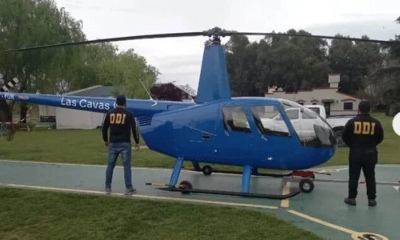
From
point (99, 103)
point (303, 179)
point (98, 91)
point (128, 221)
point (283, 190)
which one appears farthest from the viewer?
point (98, 91)

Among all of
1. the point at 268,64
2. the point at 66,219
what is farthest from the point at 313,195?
the point at 268,64

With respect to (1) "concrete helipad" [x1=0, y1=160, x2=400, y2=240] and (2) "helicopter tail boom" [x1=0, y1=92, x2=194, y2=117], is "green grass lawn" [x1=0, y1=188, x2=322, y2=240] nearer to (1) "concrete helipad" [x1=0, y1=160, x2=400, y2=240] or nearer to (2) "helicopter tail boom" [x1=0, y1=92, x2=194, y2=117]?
(1) "concrete helipad" [x1=0, y1=160, x2=400, y2=240]

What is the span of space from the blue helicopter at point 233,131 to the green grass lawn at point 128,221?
1.24 meters

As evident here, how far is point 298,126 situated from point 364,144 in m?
1.14

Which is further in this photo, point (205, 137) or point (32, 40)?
point (32, 40)

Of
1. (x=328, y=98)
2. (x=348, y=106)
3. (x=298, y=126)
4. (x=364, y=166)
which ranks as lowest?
(x=364, y=166)

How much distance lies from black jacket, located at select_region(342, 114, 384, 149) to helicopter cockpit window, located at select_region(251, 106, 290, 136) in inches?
40.7

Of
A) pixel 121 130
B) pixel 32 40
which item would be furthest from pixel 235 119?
pixel 32 40

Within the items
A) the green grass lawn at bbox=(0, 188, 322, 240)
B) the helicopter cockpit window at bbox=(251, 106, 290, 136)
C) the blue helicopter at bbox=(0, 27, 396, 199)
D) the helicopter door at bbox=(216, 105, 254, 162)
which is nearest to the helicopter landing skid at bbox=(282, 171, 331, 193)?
the blue helicopter at bbox=(0, 27, 396, 199)

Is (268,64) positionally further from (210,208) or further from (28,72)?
(210,208)

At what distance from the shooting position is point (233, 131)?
7277mm

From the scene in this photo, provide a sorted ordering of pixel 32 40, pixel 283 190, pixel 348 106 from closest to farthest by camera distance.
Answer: pixel 283 190 < pixel 32 40 < pixel 348 106

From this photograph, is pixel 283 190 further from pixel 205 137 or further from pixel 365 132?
pixel 365 132

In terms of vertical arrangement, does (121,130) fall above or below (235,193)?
above
